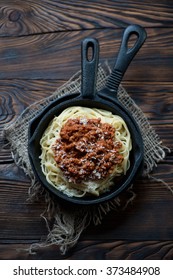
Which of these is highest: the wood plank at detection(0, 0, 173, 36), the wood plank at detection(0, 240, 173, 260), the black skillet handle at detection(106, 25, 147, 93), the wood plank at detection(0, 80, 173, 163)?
the wood plank at detection(0, 0, 173, 36)

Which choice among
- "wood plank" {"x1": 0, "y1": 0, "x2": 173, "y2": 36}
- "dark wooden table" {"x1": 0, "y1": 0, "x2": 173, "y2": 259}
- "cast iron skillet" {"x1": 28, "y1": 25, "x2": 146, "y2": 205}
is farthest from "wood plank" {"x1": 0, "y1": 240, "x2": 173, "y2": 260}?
"wood plank" {"x1": 0, "y1": 0, "x2": 173, "y2": 36}

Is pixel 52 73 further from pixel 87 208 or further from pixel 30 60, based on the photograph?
pixel 87 208

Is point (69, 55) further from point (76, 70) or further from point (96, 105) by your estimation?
point (96, 105)

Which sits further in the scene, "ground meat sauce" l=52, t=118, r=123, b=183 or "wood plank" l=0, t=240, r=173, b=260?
"wood plank" l=0, t=240, r=173, b=260

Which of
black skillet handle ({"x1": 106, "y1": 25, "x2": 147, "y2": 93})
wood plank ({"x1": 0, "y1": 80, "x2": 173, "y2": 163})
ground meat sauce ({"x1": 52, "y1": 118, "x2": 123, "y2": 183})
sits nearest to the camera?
ground meat sauce ({"x1": 52, "y1": 118, "x2": 123, "y2": 183})

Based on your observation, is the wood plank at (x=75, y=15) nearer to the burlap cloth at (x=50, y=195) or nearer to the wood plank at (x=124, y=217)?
the burlap cloth at (x=50, y=195)

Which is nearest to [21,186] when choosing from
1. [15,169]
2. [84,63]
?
[15,169]

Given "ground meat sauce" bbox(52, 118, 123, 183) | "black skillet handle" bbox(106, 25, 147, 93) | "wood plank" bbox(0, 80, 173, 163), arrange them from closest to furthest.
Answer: "ground meat sauce" bbox(52, 118, 123, 183)
"black skillet handle" bbox(106, 25, 147, 93)
"wood plank" bbox(0, 80, 173, 163)

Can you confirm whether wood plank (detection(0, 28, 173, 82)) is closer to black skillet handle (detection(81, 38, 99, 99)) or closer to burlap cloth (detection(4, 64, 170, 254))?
burlap cloth (detection(4, 64, 170, 254))

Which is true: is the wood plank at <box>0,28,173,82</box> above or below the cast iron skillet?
above
